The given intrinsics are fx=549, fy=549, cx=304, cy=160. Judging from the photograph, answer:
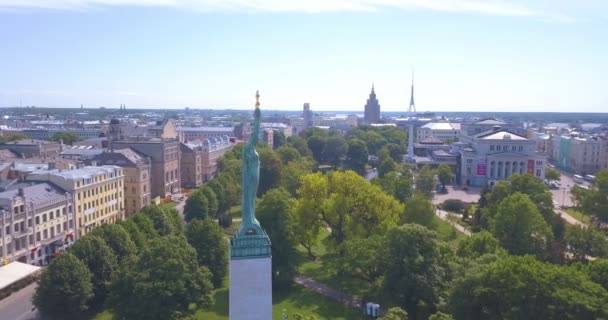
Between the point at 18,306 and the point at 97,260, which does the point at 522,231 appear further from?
the point at 18,306

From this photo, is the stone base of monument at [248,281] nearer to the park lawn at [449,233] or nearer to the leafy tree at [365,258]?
the leafy tree at [365,258]

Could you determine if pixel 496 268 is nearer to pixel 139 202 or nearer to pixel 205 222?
pixel 205 222

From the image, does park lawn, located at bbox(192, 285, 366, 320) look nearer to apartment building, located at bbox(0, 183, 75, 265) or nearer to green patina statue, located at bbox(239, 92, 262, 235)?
green patina statue, located at bbox(239, 92, 262, 235)

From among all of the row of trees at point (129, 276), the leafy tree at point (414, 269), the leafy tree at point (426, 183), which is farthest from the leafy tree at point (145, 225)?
the leafy tree at point (426, 183)

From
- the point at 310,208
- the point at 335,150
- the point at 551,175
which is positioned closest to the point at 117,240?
the point at 310,208

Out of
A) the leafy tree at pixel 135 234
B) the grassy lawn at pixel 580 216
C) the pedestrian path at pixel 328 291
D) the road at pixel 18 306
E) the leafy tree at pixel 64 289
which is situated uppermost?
the leafy tree at pixel 135 234
